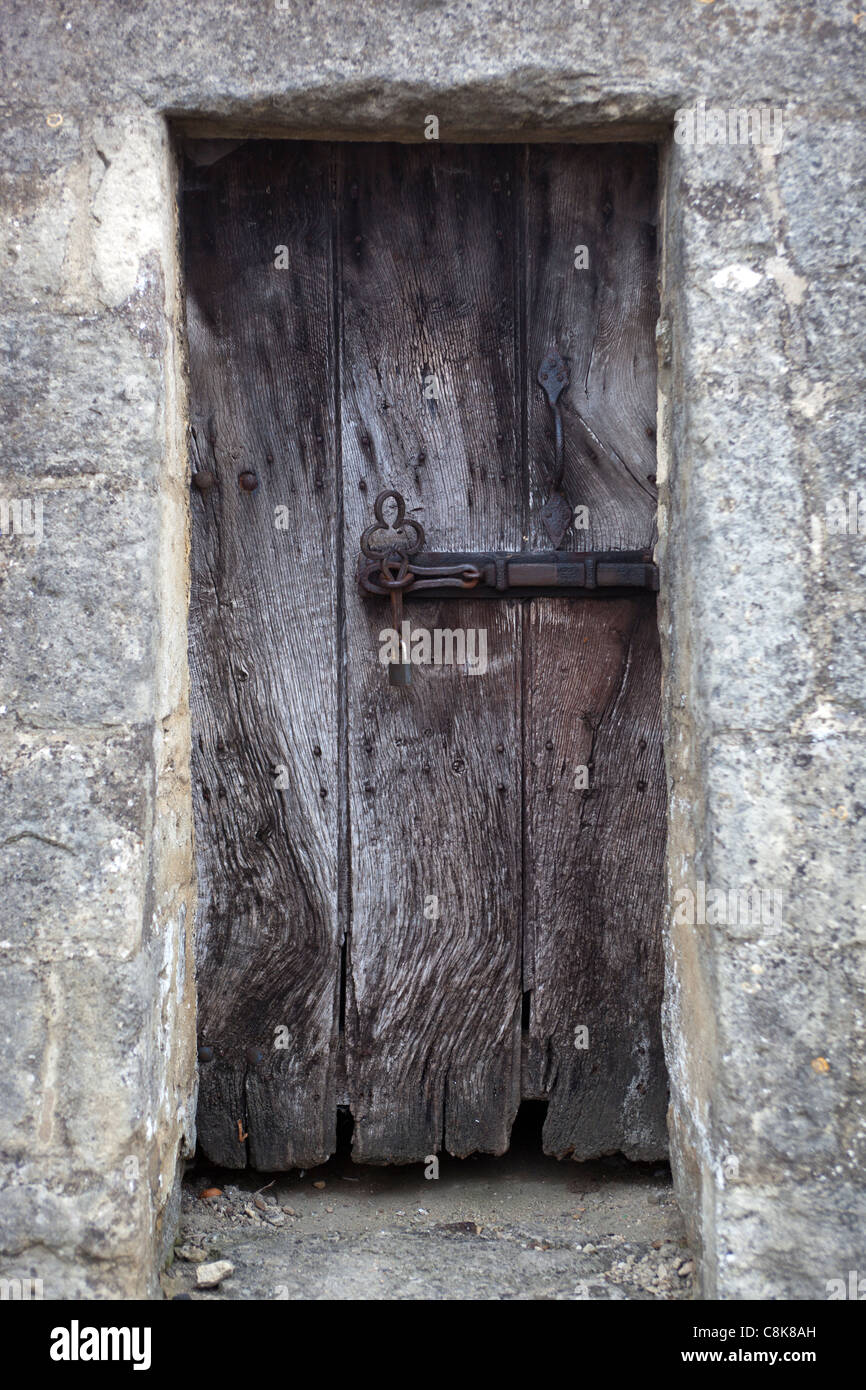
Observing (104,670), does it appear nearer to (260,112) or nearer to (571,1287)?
(260,112)

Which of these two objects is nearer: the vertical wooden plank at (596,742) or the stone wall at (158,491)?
the stone wall at (158,491)

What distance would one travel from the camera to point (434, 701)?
165 cm

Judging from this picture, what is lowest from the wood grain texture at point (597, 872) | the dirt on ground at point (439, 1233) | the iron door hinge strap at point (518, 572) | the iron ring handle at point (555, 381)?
the dirt on ground at point (439, 1233)

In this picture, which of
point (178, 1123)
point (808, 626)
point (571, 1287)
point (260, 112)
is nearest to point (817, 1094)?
point (571, 1287)

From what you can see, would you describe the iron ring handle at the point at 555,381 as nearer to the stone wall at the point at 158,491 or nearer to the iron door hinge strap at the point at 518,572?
the iron door hinge strap at the point at 518,572

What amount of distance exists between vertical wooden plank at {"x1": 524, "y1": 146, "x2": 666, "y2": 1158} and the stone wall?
283 mm

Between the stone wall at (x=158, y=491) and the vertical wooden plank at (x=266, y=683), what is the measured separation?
267mm

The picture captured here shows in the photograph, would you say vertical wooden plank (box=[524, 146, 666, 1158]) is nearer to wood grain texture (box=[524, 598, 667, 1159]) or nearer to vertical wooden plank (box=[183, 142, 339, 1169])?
wood grain texture (box=[524, 598, 667, 1159])

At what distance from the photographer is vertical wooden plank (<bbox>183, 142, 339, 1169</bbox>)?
1.61 meters

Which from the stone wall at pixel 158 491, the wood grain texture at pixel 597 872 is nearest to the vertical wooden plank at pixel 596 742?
the wood grain texture at pixel 597 872

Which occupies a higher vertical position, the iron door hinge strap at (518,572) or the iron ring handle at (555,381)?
the iron ring handle at (555,381)

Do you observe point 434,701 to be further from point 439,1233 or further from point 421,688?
point 439,1233

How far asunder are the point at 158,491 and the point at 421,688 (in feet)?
1.84

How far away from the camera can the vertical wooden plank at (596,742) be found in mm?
1623
